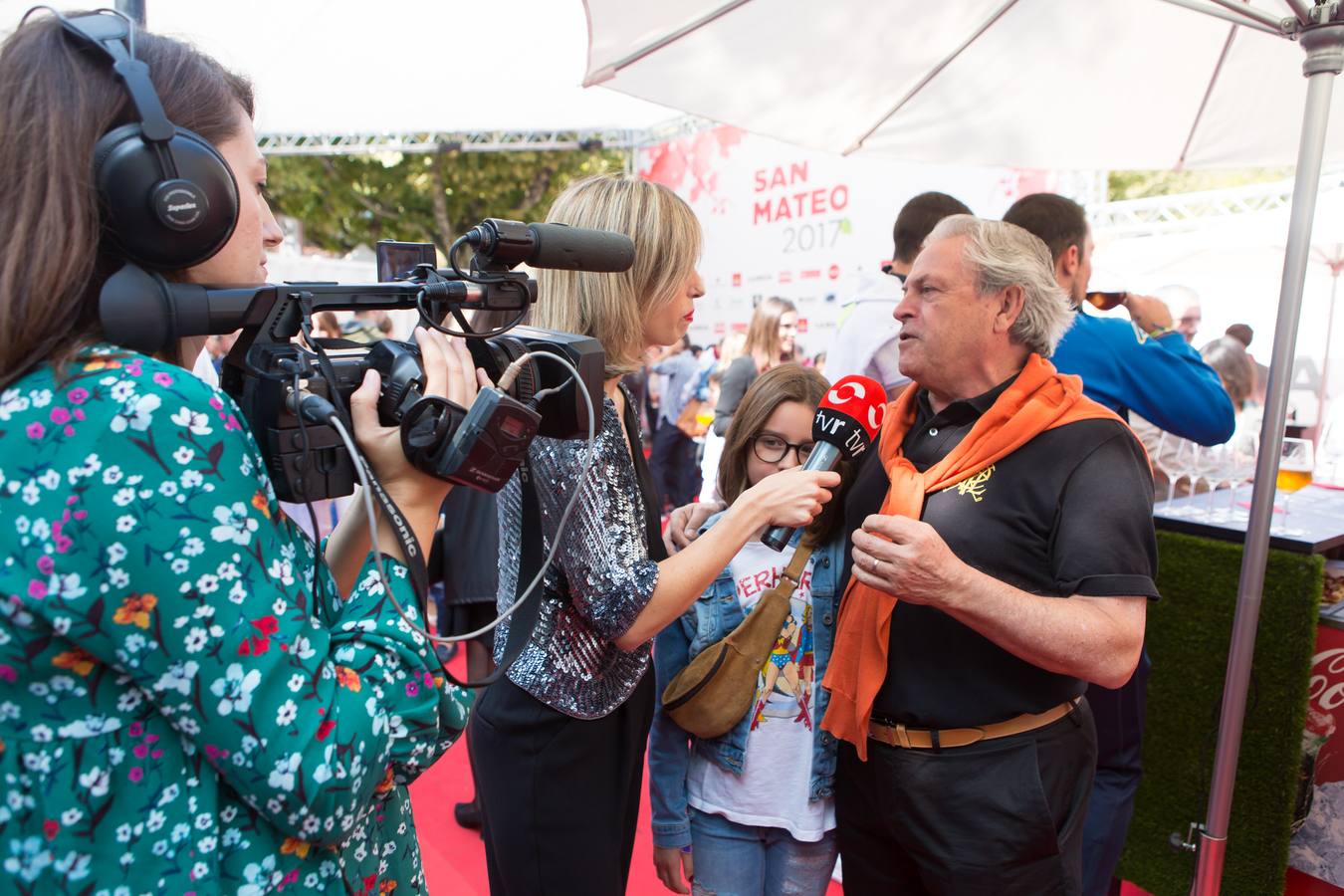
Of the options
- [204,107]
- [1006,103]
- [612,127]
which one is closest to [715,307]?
[612,127]

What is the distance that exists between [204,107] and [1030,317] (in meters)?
1.56

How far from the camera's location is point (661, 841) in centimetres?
198

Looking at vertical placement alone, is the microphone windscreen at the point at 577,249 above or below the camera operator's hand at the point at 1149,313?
below

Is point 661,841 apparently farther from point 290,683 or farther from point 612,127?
point 612,127

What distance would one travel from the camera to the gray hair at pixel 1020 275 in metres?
1.88

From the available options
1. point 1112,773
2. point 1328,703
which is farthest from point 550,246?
point 1328,703

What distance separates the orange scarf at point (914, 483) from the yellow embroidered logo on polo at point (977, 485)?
14 millimetres

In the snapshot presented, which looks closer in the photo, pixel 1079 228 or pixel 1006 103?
pixel 1079 228

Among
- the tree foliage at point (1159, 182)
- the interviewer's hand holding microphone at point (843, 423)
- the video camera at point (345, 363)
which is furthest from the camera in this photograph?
the tree foliage at point (1159, 182)

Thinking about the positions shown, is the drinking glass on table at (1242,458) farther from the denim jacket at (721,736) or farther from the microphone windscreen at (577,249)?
the microphone windscreen at (577,249)

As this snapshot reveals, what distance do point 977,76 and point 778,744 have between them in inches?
96.3

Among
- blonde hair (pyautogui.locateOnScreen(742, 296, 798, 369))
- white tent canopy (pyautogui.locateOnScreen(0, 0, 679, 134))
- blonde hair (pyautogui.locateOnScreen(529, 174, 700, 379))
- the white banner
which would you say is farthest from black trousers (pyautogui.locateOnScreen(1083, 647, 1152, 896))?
white tent canopy (pyautogui.locateOnScreen(0, 0, 679, 134))

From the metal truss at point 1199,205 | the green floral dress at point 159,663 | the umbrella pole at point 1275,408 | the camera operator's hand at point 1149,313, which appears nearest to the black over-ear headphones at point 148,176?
the green floral dress at point 159,663

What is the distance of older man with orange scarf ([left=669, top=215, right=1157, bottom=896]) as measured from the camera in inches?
62.6
